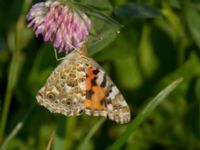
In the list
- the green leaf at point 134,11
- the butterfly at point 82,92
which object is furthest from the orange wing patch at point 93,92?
the green leaf at point 134,11

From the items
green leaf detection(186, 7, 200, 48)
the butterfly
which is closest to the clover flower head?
the butterfly

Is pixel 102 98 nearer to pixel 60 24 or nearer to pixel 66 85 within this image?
pixel 66 85

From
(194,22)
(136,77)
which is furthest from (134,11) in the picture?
(136,77)

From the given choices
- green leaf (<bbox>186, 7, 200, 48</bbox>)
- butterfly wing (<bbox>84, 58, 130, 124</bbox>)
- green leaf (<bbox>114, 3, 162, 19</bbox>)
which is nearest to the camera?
butterfly wing (<bbox>84, 58, 130, 124</bbox>)

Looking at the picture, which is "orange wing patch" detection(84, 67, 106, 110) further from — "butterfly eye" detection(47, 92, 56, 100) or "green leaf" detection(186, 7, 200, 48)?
"green leaf" detection(186, 7, 200, 48)

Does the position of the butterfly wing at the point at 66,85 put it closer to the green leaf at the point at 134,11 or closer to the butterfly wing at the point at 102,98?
the butterfly wing at the point at 102,98

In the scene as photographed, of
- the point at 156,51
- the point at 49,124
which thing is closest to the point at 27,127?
the point at 49,124

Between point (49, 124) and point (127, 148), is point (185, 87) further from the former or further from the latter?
point (49, 124)
